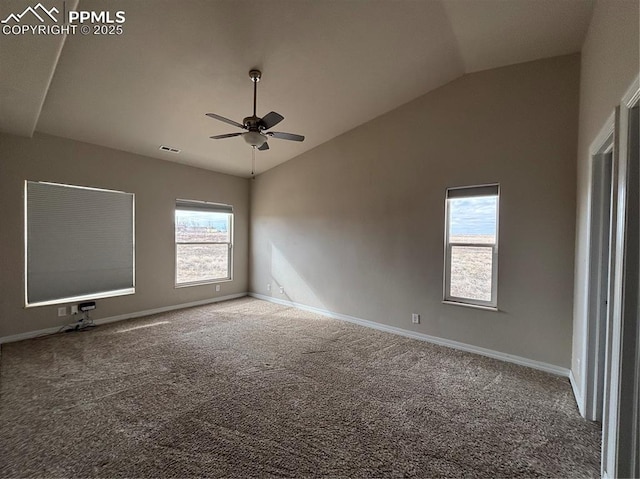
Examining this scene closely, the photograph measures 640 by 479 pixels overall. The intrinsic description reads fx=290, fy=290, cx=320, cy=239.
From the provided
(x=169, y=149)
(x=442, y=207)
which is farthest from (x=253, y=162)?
(x=442, y=207)

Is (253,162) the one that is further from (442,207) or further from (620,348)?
(620,348)

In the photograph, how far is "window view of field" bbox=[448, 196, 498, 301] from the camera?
353 cm

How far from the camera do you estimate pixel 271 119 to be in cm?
282

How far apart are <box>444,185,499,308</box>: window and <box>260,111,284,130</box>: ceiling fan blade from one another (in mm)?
2354

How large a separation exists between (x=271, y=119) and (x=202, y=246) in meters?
3.80

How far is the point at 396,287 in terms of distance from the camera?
424cm

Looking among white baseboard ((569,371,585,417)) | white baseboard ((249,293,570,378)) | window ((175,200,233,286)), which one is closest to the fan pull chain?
window ((175,200,233,286))

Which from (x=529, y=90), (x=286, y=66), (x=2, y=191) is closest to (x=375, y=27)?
(x=286, y=66)

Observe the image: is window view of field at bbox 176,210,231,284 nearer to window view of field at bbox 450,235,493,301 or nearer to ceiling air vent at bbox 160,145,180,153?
ceiling air vent at bbox 160,145,180,153

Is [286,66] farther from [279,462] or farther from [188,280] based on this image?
[188,280]

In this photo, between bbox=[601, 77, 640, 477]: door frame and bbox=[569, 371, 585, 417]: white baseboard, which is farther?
bbox=[569, 371, 585, 417]: white baseboard

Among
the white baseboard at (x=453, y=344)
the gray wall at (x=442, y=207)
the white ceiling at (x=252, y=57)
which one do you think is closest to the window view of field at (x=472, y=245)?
the gray wall at (x=442, y=207)

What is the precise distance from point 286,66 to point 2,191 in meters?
3.82

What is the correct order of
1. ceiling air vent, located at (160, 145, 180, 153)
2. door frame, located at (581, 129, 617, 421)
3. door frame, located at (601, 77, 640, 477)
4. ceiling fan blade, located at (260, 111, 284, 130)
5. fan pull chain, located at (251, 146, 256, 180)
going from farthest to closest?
fan pull chain, located at (251, 146, 256, 180) < ceiling air vent, located at (160, 145, 180, 153) < ceiling fan blade, located at (260, 111, 284, 130) < door frame, located at (581, 129, 617, 421) < door frame, located at (601, 77, 640, 477)
